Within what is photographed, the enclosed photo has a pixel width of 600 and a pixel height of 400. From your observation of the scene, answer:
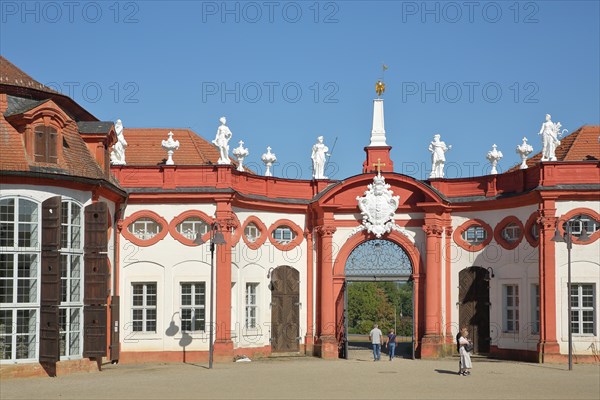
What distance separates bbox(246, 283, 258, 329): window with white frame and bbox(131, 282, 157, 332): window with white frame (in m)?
3.72

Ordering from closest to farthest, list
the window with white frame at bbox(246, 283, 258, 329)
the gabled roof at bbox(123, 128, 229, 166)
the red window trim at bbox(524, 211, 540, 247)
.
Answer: the red window trim at bbox(524, 211, 540, 247), the window with white frame at bbox(246, 283, 258, 329), the gabled roof at bbox(123, 128, 229, 166)

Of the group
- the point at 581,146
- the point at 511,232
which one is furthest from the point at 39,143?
the point at 581,146

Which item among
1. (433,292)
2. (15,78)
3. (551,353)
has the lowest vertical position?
(551,353)

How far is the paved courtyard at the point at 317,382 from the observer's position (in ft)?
83.7

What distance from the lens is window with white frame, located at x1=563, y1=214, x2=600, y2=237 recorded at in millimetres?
35906

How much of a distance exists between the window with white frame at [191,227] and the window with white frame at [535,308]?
12.0m

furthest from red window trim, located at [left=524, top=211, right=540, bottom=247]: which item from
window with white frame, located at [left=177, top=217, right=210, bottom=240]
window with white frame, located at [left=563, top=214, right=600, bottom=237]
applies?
window with white frame, located at [left=177, top=217, right=210, bottom=240]

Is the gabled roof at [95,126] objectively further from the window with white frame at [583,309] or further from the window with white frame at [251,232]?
the window with white frame at [583,309]

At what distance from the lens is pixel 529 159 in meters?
42.5

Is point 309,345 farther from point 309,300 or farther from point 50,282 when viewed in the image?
point 50,282

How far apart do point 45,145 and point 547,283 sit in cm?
1735

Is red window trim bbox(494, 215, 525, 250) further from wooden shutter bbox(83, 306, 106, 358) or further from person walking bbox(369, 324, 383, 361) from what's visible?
wooden shutter bbox(83, 306, 106, 358)

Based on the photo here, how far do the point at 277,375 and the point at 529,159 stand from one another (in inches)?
Result: 665

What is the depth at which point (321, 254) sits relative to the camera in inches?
1560
